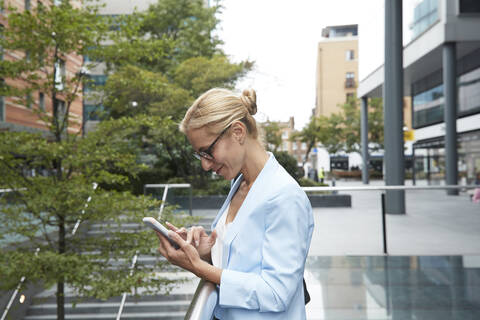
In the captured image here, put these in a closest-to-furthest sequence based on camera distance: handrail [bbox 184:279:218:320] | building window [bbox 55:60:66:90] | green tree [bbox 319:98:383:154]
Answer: handrail [bbox 184:279:218:320], building window [bbox 55:60:66:90], green tree [bbox 319:98:383:154]

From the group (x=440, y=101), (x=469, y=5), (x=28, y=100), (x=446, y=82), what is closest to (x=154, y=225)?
(x=28, y=100)

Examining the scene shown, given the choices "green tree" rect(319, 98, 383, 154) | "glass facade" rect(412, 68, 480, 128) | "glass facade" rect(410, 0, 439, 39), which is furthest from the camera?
"green tree" rect(319, 98, 383, 154)

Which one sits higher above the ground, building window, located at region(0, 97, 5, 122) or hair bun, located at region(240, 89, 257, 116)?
building window, located at region(0, 97, 5, 122)

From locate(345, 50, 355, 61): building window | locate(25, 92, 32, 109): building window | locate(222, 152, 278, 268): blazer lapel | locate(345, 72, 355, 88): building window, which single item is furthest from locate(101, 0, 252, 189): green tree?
locate(345, 50, 355, 61): building window

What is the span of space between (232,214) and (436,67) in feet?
73.2

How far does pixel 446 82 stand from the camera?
16.6 metres

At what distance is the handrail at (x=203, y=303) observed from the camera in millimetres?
1085

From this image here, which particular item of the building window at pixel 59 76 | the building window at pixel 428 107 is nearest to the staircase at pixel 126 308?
the building window at pixel 59 76

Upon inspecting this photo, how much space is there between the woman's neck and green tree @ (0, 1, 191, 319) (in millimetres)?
4174

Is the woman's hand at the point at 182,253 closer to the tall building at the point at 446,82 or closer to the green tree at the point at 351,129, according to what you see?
the tall building at the point at 446,82

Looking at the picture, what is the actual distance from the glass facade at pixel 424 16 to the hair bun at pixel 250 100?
17010mm

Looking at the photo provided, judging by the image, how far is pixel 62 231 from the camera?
605 cm

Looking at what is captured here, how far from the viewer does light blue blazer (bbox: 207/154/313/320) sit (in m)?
1.14

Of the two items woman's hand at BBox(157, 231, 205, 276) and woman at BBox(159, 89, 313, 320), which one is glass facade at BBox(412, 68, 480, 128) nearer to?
woman at BBox(159, 89, 313, 320)
